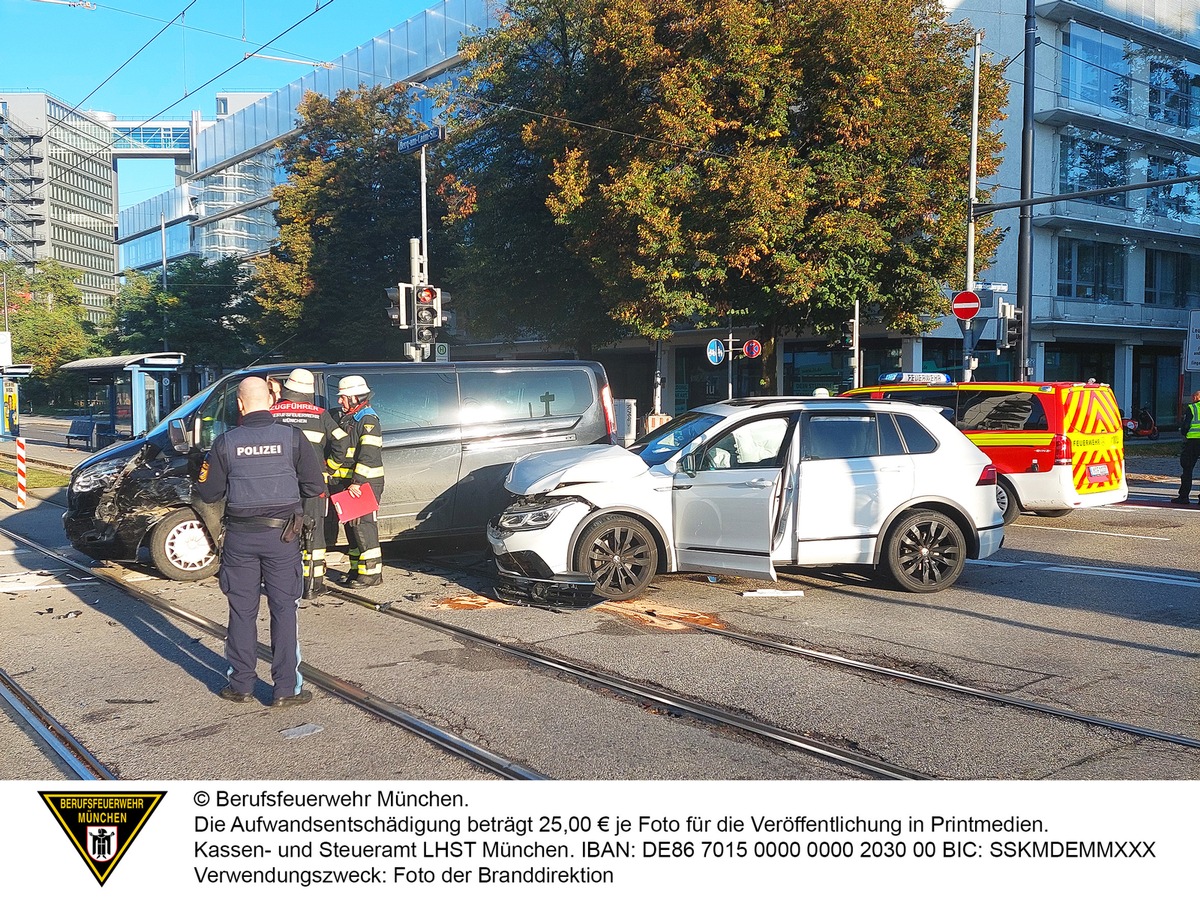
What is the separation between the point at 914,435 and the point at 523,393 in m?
3.99

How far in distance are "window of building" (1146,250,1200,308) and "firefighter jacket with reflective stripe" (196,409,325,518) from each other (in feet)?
129

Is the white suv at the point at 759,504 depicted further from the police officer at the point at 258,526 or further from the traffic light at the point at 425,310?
the traffic light at the point at 425,310

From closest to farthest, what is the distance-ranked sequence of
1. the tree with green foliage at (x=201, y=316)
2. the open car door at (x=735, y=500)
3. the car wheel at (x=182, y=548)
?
the open car door at (x=735, y=500) < the car wheel at (x=182, y=548) < the tree with green foliage at (x=201, y=316)

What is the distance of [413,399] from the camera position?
972cm

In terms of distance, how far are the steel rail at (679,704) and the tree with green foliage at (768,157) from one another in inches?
577

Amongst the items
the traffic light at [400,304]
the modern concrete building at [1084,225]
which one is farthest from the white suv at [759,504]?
the modern concrete building at [1084,225]

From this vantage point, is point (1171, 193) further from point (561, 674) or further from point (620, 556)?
point (561, 674)

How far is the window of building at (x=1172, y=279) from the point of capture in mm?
37219

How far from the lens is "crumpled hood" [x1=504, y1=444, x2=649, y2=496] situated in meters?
7.93

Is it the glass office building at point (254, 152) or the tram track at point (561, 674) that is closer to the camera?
the tram track at point (561, 674)

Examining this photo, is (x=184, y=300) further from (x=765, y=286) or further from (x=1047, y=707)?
(x=1047, y=707)

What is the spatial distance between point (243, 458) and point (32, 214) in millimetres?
146796

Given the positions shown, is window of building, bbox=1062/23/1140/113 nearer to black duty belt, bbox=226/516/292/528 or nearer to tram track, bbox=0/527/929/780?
tram track, bbox=0/527/929/780
